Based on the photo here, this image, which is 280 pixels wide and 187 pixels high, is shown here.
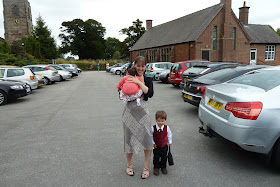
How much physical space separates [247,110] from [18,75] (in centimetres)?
1190

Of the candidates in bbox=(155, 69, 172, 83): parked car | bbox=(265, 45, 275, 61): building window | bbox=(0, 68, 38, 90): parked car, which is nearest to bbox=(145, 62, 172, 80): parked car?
bbox=(155, 69, 172, 83): parked car

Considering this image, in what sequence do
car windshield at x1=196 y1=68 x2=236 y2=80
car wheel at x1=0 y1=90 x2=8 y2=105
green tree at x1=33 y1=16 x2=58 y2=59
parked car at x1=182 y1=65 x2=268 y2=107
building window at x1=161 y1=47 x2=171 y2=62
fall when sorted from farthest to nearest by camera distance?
green tree at x1=33 y1=16 x2=58 y2=59, building window at x1=161 y1=47 x2=171 y2=62, car wheel at x1=0 y1=90 x2=8 y2=105, car windshield at x1=196 y1=68 x2=236 y2=80, parked car at x1=182 y1=65 x2=268 y2=107

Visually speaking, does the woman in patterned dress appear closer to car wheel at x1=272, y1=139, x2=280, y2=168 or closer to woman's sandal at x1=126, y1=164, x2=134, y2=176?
woman's sandal at x1=126, y1=164, x2=134, y2=176

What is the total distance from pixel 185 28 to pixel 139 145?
33368mm

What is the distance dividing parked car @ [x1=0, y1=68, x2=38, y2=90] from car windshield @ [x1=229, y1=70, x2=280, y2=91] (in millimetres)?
10952

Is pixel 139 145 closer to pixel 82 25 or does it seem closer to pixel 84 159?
pixel 84 159

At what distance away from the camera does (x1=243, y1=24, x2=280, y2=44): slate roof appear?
114 feet

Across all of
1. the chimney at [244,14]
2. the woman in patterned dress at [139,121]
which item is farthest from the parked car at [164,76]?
the chimney at [244,14]

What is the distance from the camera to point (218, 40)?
30.8 meters

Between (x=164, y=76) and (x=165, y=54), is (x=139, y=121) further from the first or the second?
(x=165, y=54)

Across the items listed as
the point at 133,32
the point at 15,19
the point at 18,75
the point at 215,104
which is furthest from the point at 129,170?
the point at 15,19

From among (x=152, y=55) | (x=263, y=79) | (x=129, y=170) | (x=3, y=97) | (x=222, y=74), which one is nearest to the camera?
(x=129, y=170)

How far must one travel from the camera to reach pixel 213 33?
30500 mm

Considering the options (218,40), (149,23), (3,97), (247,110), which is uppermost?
(149,23)
